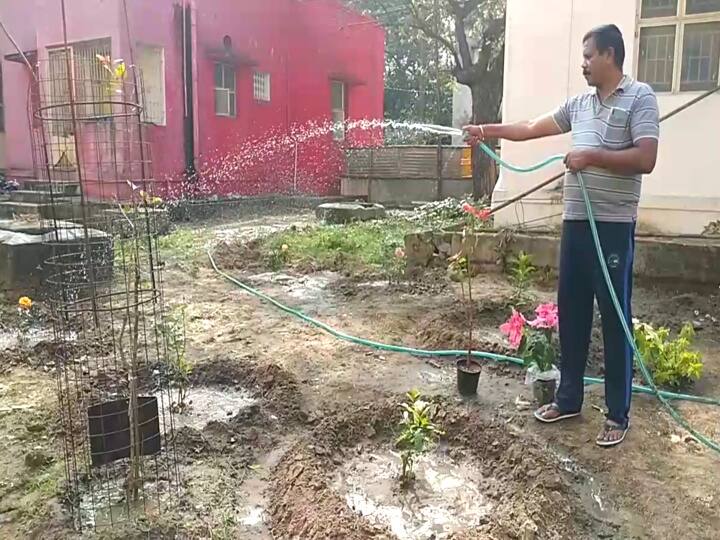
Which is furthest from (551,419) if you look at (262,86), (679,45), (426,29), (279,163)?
(262,86)

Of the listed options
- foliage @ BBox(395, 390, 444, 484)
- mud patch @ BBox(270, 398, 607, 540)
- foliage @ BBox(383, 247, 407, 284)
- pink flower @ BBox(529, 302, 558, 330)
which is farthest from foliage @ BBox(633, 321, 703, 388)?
foliage @ BBox(383, 247, 407, 284)

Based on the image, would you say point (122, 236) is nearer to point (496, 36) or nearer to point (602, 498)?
point (602, 498)

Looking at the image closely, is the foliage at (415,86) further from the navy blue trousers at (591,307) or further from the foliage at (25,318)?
the navy blue trousers at (591,307)

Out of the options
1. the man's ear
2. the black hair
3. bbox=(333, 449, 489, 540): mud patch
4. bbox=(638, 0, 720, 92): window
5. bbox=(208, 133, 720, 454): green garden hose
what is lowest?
bbox=(333, 449, 489, 540): mud patch

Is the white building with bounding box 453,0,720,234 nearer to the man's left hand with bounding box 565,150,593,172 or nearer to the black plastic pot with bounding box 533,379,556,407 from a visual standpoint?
the black plastic pot with bounding box 533,379,556,407

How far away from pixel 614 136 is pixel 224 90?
40.3 ft

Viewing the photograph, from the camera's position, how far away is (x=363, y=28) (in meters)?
18.0

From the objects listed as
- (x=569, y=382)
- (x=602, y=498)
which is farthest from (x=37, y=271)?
(x=602, y=498)

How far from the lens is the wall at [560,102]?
588 centimetres

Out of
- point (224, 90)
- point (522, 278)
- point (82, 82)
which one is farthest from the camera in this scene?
point (224, 90)

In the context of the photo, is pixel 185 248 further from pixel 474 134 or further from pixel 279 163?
pixel 279 163

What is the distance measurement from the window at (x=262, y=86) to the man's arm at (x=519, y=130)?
1222 cm

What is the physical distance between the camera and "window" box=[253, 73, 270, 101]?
48.9 feet

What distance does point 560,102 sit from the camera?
21.1ft
